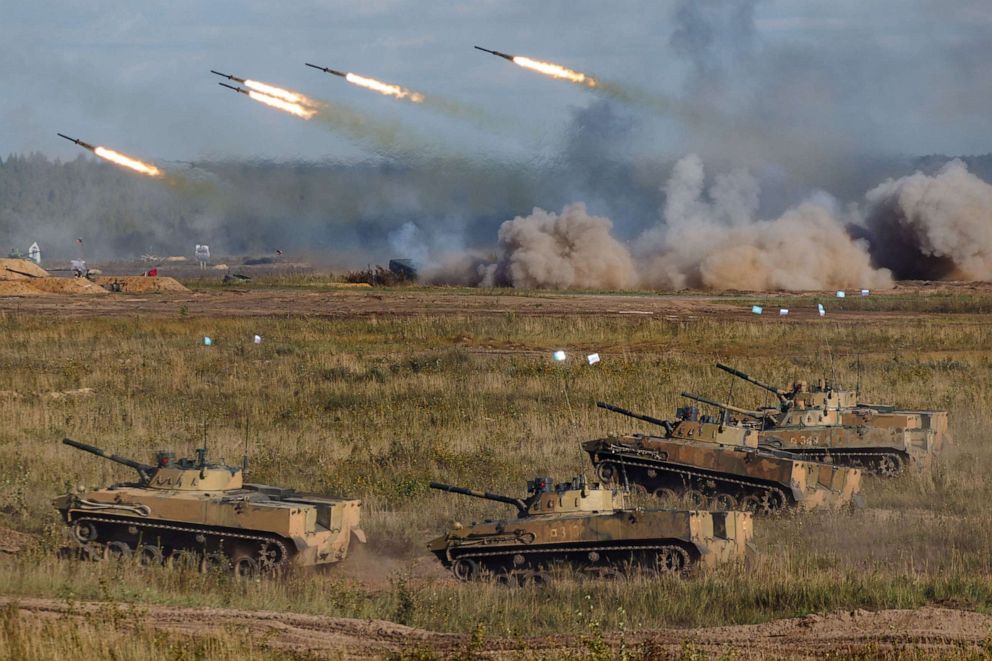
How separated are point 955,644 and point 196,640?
715 centimetres

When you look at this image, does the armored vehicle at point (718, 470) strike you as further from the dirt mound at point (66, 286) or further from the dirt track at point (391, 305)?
the dirt mound at point (66, 286)

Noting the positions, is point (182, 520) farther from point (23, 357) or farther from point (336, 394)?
point (23, 357)

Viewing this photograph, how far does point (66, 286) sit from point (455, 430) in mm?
45783

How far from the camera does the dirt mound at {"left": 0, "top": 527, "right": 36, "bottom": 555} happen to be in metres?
18.9

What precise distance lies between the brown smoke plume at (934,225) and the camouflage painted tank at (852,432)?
48467 mm

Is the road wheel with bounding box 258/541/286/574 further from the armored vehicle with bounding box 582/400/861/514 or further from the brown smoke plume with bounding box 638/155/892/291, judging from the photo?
the brown smoke plume with bounding box 638/155/892/291

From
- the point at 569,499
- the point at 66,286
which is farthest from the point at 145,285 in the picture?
the point at 569,499

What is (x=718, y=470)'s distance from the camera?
23.4m

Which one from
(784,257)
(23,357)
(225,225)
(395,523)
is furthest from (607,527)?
(225,225)

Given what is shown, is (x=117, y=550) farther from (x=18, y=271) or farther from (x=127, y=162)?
(x=18, y=271)

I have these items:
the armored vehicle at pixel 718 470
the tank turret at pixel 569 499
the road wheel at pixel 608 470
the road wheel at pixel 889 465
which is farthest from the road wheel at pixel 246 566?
the road wheel at pixel 889 465

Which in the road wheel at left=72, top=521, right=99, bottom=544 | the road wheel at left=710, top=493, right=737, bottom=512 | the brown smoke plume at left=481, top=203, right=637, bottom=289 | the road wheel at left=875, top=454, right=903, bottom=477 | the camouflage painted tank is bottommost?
the road wheel at left=72, top=521, right=99, bottom=544

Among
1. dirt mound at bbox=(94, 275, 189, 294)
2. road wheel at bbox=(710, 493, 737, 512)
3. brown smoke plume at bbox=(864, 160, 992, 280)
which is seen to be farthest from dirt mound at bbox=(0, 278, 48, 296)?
road wheel at bbox=(710, 493, 737, 512)

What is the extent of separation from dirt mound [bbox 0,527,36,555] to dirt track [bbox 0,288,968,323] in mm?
35507
